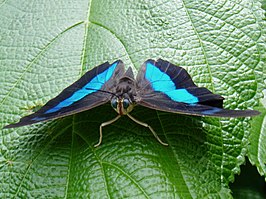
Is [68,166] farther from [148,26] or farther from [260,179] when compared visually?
[260,179]

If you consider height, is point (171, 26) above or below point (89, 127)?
above

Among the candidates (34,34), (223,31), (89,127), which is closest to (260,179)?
(223,31)

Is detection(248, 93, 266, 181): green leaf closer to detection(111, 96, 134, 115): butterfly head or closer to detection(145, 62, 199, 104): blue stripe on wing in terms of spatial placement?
detection(145, 62, 199, 104): blue stripe on wing

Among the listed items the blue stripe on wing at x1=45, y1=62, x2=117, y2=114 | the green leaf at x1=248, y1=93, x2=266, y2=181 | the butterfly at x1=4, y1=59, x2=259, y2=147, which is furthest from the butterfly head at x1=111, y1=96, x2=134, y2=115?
the green leaf at x1=248, y1=93, x2=266, y2=181

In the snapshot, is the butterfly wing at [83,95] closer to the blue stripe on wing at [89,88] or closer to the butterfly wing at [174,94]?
the blue stripe on wing at [89,88]

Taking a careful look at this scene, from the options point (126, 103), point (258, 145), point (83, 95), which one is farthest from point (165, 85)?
point (258, 145)

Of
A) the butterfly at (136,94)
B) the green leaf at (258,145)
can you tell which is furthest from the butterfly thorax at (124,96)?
the green leaf at (258,145)

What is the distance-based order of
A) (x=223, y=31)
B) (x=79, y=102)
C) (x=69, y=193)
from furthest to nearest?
(x=223, y=31)
(x=79, y=102)
(x=69, y=193)
